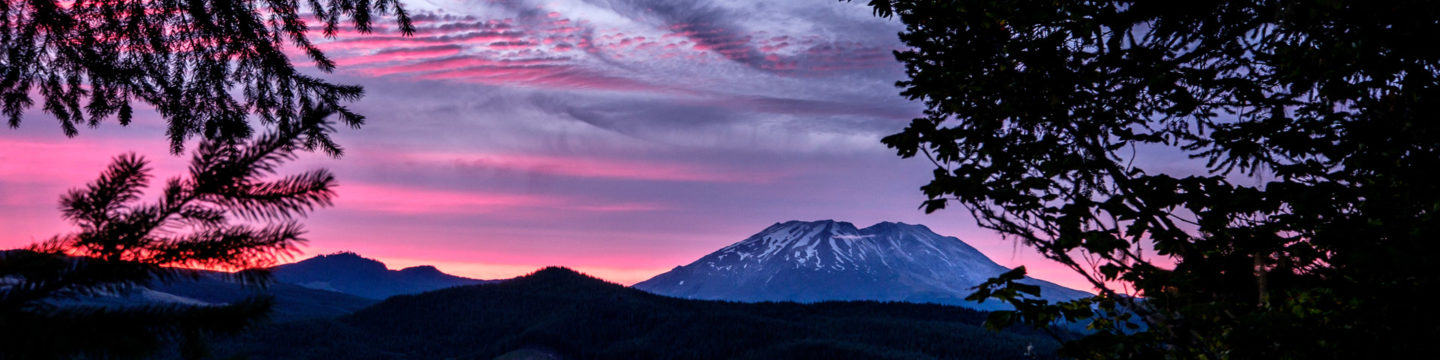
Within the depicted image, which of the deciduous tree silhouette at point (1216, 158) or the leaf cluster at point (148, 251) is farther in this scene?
the deciduous tree silhouette at point (1216, 158)

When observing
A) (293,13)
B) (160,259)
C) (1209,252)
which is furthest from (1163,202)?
(293,13)

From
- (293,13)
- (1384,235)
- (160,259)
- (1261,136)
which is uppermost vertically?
(293,13)

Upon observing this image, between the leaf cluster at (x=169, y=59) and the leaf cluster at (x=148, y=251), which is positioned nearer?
the leaf cluster at (x=148, y=251)

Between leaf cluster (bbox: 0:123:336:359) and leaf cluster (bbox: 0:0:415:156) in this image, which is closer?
leaf cluster (bbox: 0:123:336:359)

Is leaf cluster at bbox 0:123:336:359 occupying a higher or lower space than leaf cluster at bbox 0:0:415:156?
lower

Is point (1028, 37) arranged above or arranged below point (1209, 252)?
Answer: above

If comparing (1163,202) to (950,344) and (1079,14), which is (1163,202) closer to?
(1079,14)

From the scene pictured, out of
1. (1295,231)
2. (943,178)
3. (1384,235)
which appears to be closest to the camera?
(1384,235)

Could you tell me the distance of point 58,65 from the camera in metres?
9.59

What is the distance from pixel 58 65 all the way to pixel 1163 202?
11883 millimetres

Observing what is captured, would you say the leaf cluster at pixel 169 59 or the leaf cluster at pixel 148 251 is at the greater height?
the leaf cluster at pixel 169 59

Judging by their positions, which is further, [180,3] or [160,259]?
[180,3]

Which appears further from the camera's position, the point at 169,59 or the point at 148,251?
the point at 169,59

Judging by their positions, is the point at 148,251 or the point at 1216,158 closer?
the point at 148,251
